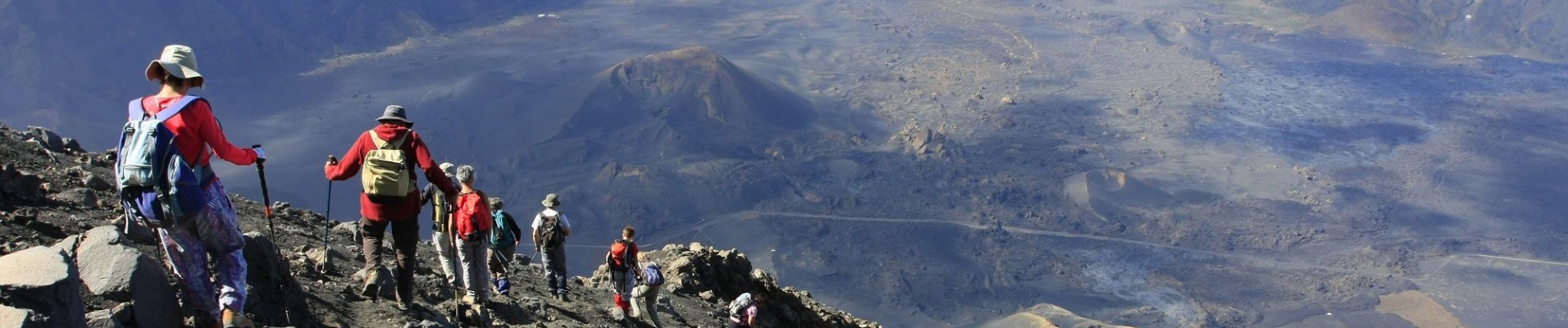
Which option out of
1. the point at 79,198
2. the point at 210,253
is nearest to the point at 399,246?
the point at 210,253

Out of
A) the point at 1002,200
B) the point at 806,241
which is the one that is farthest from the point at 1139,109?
the point at 806,241

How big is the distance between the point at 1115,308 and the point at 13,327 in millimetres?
37742

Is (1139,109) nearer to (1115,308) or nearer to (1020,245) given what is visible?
(1020,245)

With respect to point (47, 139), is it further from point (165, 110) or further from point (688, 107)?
point (688, 107)

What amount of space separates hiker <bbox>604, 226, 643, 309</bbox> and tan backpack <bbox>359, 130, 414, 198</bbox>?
244 centimetres

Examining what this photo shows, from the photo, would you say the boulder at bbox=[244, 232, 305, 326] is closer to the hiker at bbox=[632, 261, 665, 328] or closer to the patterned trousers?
the patterned trousers

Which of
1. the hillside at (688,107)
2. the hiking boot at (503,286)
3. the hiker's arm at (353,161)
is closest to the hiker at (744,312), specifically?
the hiking boot at (503,286)

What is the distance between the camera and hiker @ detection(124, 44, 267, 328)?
15.8ft

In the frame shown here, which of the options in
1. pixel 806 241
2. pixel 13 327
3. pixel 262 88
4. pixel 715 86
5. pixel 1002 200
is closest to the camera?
pixel 13 327

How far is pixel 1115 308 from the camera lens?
38906 mm

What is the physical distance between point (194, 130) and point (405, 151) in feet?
4.04

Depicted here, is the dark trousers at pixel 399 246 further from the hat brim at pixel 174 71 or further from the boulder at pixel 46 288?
the boulder at pixel 46 288

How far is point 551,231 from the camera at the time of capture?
8391 millimetres

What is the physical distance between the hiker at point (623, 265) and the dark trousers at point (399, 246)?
1949 mm
